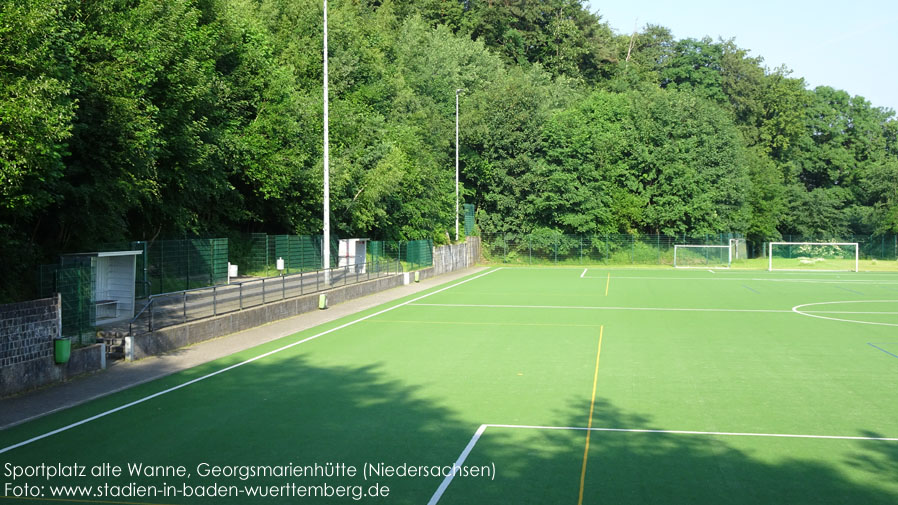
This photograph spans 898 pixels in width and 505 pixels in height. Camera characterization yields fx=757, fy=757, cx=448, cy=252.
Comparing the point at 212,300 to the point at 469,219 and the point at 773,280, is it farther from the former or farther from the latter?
the point at 469,219

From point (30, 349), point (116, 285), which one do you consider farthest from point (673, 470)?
point (116, 285)

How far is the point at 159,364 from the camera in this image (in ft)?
54.3

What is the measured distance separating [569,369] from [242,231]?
2975cm

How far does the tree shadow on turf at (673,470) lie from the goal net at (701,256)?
188ft

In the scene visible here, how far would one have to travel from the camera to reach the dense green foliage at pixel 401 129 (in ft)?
69.1

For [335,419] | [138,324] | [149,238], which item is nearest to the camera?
[335,419]

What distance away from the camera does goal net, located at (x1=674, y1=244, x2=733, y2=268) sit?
66.8m

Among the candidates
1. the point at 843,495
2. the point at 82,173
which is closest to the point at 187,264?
the point at 82,173

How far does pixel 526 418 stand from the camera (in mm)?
12344

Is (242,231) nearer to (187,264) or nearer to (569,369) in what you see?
(187,264)

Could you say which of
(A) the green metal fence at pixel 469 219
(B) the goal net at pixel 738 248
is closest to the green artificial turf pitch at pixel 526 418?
(A) the green metal fence at pixel 469 219

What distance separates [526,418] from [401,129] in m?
42.8

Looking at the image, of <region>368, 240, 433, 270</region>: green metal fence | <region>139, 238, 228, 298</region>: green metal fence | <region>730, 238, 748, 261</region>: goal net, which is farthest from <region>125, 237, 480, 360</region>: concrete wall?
<region>730, 238, 748, 261</region>: goal net

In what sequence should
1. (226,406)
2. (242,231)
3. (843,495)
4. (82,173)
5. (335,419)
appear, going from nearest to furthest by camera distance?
1. (843,495)
2. (335,419)
3. (226,406)
4. (82,173)
5. (242,231)
